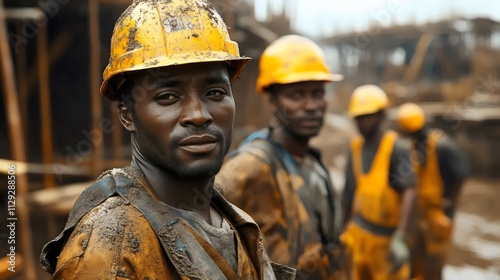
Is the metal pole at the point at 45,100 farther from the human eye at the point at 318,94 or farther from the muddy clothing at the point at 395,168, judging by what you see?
the human eye at the point at 318,94

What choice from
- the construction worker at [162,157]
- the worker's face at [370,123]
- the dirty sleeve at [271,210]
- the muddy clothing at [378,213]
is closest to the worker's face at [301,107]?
the dirty sleeve at [271,210]

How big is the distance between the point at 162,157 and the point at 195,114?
0.20m

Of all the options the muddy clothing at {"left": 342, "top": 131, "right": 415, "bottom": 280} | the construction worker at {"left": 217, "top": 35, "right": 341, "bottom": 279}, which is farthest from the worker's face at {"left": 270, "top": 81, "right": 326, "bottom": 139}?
the muddy clothing at {"left": 342, "top": 131, "right": 415, "bottom": 280}

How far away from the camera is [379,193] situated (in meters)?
5.76

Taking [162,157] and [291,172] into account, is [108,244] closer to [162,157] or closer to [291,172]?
[162,157]

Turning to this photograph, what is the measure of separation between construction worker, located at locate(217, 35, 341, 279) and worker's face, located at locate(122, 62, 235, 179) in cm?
147

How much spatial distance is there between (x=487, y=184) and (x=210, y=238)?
1419 centimetres

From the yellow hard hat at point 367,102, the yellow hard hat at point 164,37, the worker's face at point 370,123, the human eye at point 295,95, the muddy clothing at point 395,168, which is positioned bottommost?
the muddy clothing at point 395,168

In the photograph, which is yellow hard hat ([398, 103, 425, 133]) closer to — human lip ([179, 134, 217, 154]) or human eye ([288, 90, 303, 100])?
human eye ([288, 90, 303, 100])

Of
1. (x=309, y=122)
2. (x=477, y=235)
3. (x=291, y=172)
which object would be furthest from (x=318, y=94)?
(x=477, y=235)

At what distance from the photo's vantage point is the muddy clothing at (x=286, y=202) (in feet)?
10.8

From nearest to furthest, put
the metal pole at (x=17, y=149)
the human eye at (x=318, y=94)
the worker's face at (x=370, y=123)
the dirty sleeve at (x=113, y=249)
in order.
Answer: the dirty sleeve at (x=113, y=249) < the human eye at (x=318, y=94) < the metal pole at (x=17, y=149) < the worker's face at (x=370, y=123)

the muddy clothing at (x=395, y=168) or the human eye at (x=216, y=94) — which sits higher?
the human eye at (x=216, y=94)

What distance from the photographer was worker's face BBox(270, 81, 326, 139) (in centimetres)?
371
